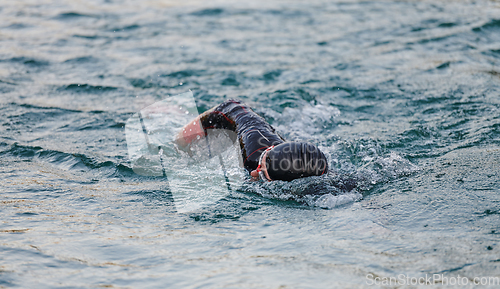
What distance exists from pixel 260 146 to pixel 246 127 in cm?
47

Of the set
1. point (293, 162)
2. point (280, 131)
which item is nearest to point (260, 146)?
point (293, 162)

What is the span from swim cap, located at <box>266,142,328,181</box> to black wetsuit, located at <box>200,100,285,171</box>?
1.50ft

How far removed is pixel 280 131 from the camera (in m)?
6.38

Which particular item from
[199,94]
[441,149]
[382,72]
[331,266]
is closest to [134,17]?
[199,94]

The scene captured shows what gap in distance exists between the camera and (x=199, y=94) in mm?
8016

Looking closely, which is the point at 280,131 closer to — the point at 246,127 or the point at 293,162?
the point at 246,127

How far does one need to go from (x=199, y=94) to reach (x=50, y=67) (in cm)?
364

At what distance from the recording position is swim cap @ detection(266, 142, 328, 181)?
4.10 m
